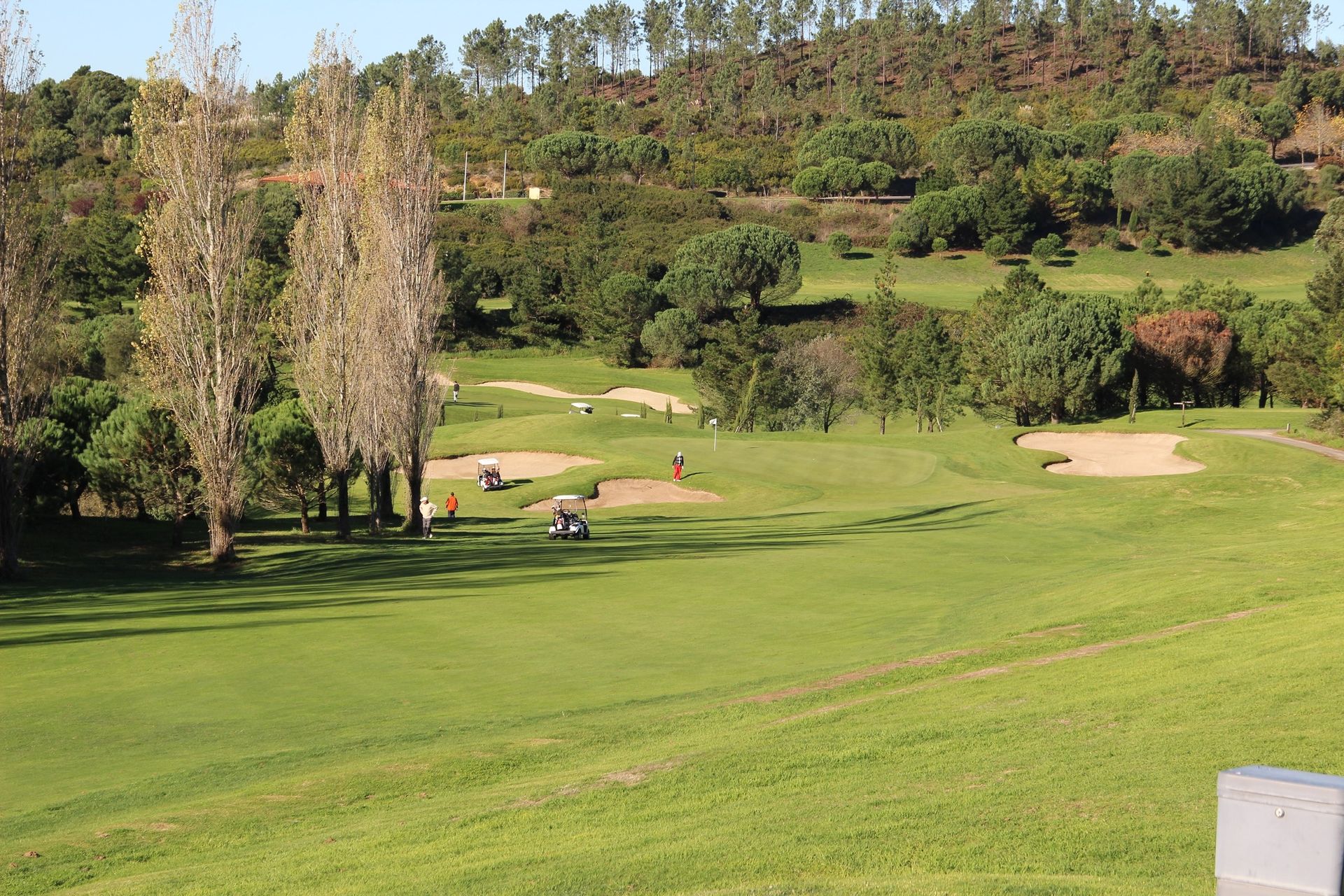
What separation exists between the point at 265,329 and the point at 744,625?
227 ft

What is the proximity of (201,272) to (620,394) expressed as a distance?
68.3 metres

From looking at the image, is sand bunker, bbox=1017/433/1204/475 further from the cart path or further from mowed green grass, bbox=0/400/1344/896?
mowed green grass, bbox=0/400/1344/896

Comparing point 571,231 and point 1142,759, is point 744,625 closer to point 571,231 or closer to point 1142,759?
point 1142,759

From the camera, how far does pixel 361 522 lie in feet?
153

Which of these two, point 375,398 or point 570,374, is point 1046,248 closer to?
point 570,374

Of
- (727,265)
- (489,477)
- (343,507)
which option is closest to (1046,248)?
(727,265)

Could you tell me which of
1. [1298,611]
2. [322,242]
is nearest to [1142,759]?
[1298,611]

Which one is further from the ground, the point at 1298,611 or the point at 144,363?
the point at 144,363

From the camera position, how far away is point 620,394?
10281 centimetres

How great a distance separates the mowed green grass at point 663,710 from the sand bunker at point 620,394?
204ft

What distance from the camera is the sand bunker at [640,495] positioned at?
172 feet

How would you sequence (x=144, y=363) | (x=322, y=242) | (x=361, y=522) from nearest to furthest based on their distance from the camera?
(x=144, y=363) → (x=322, y=242) → (x=361, y=522)

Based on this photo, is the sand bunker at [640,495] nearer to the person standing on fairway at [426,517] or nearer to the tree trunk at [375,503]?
the tree trunk at [375,503]

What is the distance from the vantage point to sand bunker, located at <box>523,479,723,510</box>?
5234 centimetres
